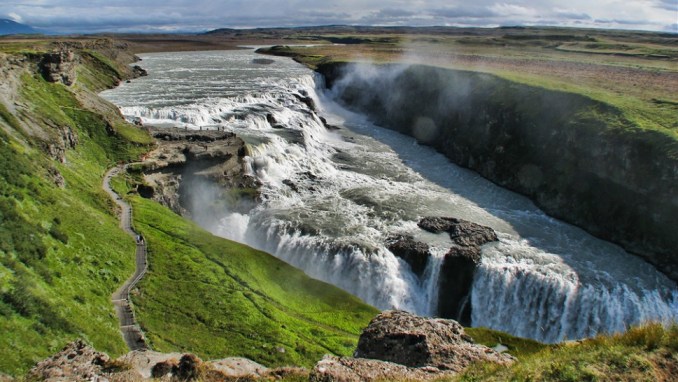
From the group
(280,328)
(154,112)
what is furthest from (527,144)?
(154,112)

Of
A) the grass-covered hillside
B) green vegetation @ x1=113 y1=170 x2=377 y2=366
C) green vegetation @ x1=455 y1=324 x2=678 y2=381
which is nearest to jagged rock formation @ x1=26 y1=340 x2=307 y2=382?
the grass-covered hillside

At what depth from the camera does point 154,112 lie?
Answer: 5734 cm

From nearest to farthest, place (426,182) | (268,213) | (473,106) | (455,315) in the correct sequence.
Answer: (455,315) → (268,213) → (426,182) → (473,106)

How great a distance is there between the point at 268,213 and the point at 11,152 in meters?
19.9

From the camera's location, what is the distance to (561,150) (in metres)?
48.3

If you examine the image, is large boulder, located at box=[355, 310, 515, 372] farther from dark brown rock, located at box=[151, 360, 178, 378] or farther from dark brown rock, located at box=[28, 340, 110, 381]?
dark brown rock, located at box=[28, 340, 110, 381]

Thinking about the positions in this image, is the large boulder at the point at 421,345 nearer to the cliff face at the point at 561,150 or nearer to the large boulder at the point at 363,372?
the large boulder at the point at 363,372

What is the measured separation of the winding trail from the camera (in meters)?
19.5

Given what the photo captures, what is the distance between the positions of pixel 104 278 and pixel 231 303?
256 inches

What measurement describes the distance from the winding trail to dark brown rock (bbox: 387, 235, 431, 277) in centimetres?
1757

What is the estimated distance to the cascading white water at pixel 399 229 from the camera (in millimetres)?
31734

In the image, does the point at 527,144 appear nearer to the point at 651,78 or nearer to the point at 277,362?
the point at 651,78

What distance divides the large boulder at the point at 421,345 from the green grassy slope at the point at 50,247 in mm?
10186

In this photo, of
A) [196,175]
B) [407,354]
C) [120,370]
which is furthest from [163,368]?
[196,175]
